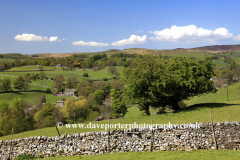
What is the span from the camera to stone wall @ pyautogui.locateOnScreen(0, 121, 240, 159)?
13930 millimetres

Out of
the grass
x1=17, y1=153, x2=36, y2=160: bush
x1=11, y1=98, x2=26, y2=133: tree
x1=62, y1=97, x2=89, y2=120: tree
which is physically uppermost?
the grass

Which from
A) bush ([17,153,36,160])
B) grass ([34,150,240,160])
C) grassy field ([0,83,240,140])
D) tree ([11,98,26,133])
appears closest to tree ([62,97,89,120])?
tree ([11,98,26,133])

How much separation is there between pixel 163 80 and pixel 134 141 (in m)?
11.0

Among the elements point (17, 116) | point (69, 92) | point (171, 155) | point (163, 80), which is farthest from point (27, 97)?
point (171, 155)

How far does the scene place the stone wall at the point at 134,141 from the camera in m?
13.9

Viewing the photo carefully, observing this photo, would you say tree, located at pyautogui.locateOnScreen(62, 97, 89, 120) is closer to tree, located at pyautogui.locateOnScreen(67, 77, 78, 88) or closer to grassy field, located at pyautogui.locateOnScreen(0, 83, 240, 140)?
tree, located at pyautogui.locateOnScreen(67, 77, 78, 88)

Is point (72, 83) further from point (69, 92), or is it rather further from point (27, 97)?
point (27, 97)

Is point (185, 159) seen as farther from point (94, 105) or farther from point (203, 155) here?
point (94, 105)

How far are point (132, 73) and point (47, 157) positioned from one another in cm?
1505

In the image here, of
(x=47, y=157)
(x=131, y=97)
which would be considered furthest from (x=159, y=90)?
(x=47, y=157)

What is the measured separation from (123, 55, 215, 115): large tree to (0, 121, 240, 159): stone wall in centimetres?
967

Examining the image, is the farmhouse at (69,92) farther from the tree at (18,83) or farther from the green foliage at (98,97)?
the tree at (18,83)

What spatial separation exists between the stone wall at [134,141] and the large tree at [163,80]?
9669 millimetres

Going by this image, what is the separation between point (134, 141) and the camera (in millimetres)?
15148
